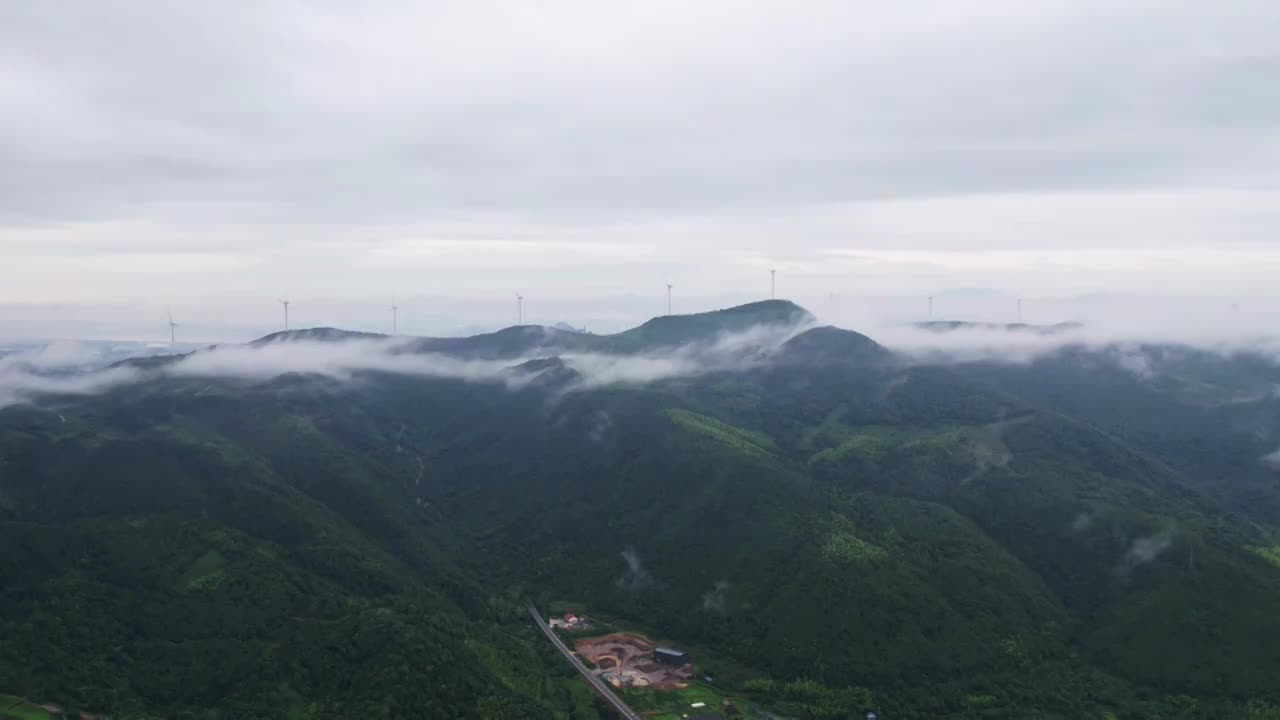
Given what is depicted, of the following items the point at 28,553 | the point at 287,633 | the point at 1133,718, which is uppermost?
the point at 28,553

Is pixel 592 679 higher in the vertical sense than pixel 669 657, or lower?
lower

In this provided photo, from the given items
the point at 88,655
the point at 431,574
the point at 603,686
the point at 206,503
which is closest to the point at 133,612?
the point at 88,655

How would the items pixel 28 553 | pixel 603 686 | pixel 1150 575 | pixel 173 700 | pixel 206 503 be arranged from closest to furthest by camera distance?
pixel 173 700 → pixel 603 686 → pixel 28 553 → pixel 1150 575 → pixel 206 503

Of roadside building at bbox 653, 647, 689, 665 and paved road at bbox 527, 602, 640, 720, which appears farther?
roadside building at bbox 653, 647, 689, 665

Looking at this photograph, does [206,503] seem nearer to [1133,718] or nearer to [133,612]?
[133,612]

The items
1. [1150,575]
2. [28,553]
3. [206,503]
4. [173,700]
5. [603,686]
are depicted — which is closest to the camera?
[173,700]

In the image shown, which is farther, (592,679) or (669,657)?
(669,657)

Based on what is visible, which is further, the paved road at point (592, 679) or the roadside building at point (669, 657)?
the roadside building at point (669, 657)

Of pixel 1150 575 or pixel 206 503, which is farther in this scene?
pixel 206 503
